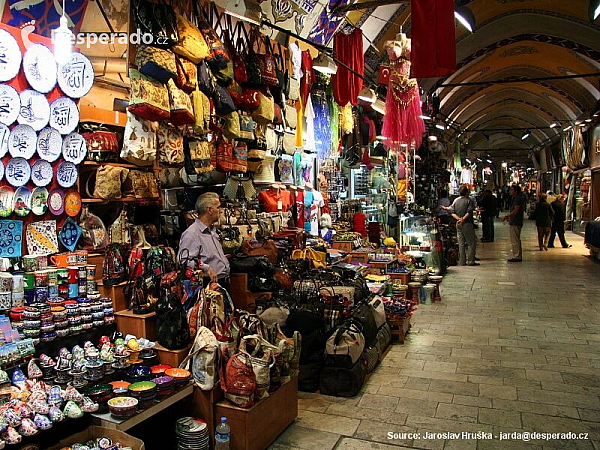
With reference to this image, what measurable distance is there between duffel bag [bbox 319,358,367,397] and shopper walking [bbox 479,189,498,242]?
1112cm

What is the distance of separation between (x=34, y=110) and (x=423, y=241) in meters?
7.06

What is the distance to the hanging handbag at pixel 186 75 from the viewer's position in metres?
4.20

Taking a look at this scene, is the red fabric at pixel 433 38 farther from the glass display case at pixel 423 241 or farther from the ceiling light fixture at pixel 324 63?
the glass display case at pixel 423 241

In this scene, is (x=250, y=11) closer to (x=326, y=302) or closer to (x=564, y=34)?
(x=326, y=302)

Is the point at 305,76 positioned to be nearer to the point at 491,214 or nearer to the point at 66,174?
the point at 66,174

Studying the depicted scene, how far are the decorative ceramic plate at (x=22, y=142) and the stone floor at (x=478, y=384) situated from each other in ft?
8.60

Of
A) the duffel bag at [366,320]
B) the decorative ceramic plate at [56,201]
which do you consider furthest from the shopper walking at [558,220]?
the decorative ceramic plate at [56,201]

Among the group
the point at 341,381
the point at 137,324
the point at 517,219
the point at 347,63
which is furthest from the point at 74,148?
the point at 517,219

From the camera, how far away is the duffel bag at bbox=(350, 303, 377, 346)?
472cm

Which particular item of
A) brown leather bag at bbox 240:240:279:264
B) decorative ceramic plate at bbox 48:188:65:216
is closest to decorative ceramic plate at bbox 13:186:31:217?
decorative ceramic plate at bbox 48:188:65:216

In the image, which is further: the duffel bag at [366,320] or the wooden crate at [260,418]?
the duffel bag at [366,320]

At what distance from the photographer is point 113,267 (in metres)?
3.85

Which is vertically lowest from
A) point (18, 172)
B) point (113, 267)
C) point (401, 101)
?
point (113, 267)

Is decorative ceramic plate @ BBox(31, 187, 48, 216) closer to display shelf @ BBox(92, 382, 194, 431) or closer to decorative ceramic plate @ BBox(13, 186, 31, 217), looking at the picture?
decorative ceramic plate @ BBox(13, 186, 31, 217)
